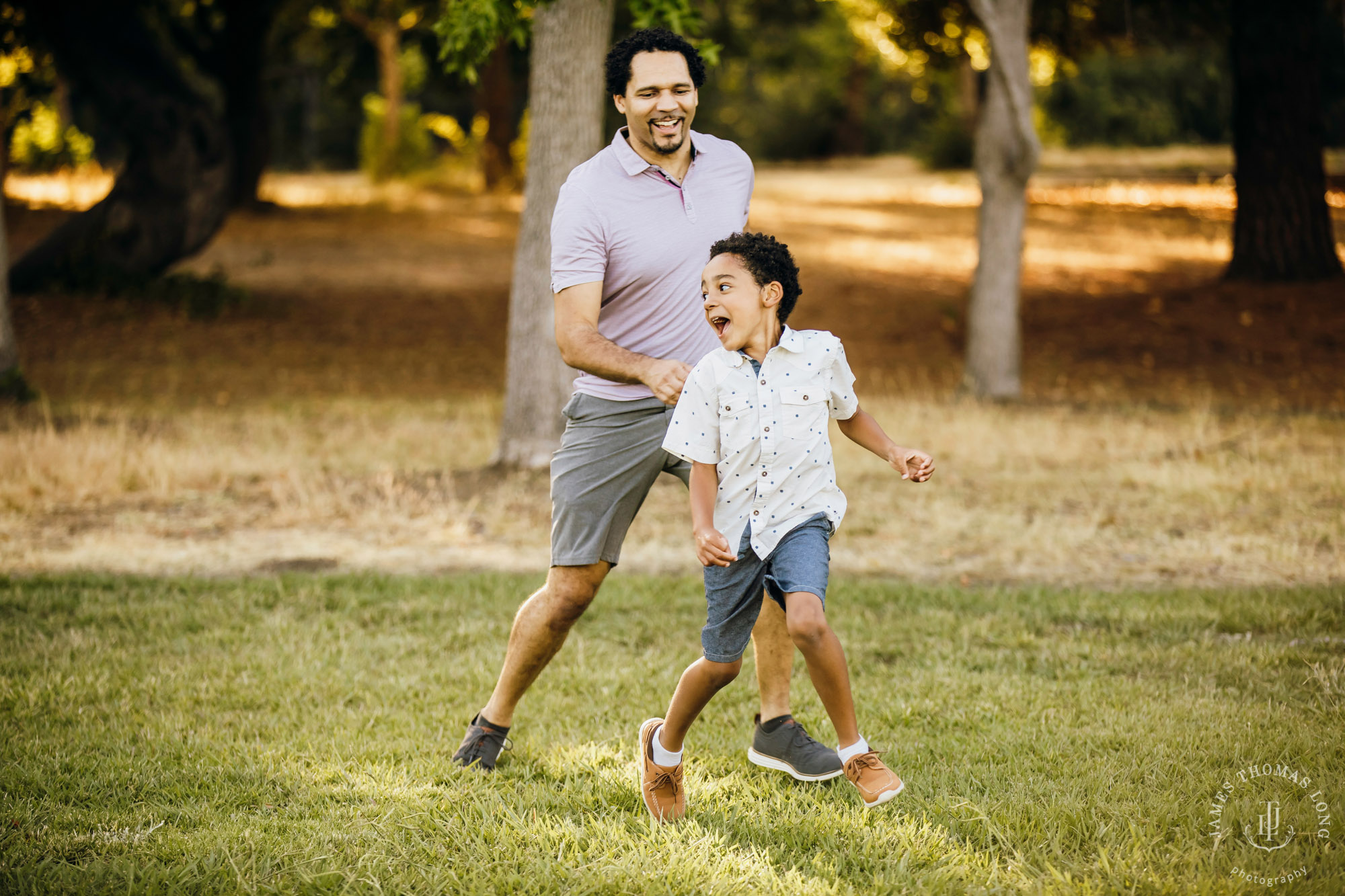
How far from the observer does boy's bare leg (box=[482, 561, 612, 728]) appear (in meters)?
3.86

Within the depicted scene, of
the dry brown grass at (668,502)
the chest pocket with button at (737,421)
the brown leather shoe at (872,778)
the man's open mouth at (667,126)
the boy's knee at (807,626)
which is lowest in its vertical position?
the dry brown grass at (668,502)

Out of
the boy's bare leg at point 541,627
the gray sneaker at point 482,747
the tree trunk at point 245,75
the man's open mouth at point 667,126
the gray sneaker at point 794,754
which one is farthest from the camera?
the tree trunk at point 245,75

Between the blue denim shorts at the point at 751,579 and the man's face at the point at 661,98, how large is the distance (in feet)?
3.97

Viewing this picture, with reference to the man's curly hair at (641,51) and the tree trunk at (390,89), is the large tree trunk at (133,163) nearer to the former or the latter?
the tree trunk at (390,89)

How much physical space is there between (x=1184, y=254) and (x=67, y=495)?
1631cm

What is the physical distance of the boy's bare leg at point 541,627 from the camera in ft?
12.7

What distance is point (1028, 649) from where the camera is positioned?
5234mm

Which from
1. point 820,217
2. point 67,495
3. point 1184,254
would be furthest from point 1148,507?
point 820,217

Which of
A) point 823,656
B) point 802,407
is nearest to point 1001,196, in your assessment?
point 802,407

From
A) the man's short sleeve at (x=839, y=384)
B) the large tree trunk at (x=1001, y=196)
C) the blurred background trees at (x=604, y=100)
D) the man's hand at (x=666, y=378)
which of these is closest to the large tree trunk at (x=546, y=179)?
the blurred background trees at (x=604, y=100)

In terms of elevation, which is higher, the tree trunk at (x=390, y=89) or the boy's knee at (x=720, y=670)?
the tree trunk at (x=390, y=89)

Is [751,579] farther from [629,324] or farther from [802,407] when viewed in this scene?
[629,324]

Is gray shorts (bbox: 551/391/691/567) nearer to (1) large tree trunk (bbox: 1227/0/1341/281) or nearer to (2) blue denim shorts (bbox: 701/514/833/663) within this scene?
(2) blue denim shorts (bbox: 701/514/833/663)

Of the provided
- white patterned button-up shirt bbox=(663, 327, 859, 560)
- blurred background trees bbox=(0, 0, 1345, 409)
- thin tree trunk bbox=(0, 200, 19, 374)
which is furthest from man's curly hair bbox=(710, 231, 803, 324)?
thin tree trunk bbox=(0, 200, 19, 374)
